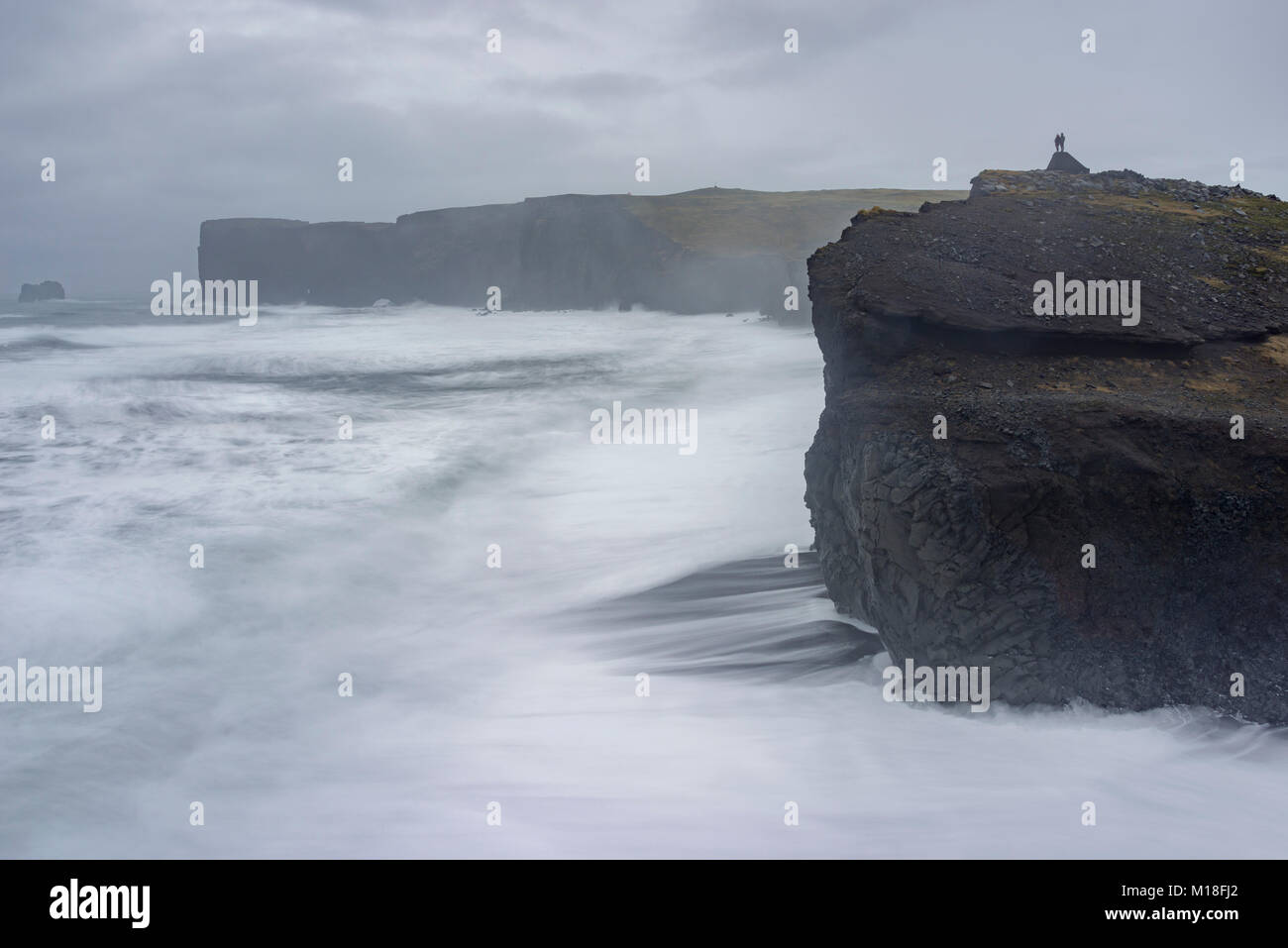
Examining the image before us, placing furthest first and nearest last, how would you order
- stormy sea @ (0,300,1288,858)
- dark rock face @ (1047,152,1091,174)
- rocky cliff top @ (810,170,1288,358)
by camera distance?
dark rock face @ (1047,152,1091,174) < rocky cliff top @ (810,170,1288,358) < stormy sea @ (0,300,1288,858)

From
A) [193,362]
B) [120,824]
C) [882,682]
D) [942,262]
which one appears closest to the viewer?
[120,824]

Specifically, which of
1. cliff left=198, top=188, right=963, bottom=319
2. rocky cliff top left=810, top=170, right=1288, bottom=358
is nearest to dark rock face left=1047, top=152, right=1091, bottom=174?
rocky cliff top left=810, top=170, right=1288, bottom=358

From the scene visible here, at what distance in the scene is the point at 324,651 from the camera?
10086mm

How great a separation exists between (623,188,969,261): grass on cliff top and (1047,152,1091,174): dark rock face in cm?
4178

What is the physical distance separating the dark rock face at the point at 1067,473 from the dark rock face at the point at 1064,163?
4.00 meters

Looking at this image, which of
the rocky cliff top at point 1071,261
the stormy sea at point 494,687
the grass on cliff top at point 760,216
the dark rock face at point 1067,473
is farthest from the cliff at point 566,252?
the dark rock face at point 1067,473

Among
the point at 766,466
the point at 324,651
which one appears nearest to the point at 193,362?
the point at 766,466

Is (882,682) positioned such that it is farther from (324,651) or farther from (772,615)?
(324,651)

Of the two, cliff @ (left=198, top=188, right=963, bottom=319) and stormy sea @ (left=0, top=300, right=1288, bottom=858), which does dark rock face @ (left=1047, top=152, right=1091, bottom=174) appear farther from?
cliff @ (left=198, top=188, right=963, bottom=319)

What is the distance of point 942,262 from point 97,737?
32.1ft

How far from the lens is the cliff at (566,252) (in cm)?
6112

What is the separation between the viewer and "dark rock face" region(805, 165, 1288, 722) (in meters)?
7.43

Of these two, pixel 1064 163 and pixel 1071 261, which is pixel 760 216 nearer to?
pixel 1064 163

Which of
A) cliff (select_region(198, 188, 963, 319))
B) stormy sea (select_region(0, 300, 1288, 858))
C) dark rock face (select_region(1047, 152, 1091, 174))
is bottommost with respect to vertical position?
stormy sea (select_region(0, 300, 1288, 858))
